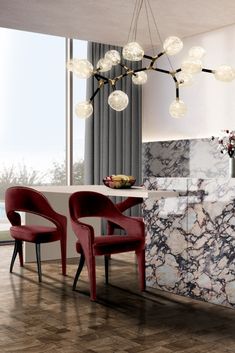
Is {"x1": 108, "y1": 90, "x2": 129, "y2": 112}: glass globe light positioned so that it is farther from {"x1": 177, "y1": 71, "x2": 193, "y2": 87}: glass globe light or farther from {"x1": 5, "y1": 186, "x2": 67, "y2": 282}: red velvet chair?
{"x1": 5, "y1": 186, "x2": 67, "y2": 282}: red velvet chair

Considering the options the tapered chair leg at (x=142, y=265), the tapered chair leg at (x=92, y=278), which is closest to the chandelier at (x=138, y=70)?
the tapered chair leg at (x=142, y=265)

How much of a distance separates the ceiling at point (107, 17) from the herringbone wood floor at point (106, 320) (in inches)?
115

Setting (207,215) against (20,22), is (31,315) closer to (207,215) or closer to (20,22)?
(207,215)

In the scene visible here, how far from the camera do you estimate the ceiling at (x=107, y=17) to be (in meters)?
6.10

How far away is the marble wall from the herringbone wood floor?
0.13 meters

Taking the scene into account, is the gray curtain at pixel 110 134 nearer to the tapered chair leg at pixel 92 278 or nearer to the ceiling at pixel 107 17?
the ceiling at pixel 107 17

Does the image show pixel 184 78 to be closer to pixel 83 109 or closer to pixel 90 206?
pixel 83 109

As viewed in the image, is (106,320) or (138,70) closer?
(106,320)

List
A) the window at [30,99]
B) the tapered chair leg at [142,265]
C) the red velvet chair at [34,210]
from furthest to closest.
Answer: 1. the window at [30,99]
2. the red velvet chair at [34,210]
3. the tapered chair leg at [142,265]

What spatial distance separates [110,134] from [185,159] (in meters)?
1.20

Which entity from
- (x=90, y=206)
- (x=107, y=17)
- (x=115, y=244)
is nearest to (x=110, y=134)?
(x=107, y=17)

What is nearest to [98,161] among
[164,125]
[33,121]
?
[164,125]

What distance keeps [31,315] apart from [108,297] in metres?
0.78

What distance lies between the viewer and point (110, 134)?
8.12 metres
